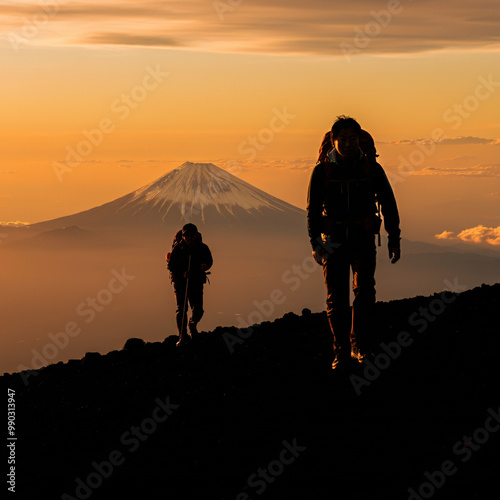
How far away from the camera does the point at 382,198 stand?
963 cm

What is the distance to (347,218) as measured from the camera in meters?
9.55

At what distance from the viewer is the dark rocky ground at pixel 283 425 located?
25.0 ft

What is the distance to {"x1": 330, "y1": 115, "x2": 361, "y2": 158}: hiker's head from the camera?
929 centimetres

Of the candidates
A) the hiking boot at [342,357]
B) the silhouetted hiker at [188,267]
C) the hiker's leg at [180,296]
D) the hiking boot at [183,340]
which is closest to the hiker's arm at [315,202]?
the hiking boot at [342,357]

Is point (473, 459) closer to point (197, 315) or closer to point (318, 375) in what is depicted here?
point (318, 375)

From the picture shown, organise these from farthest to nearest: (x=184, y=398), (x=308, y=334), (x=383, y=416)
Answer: (x=308, y=334), (x=184, y=398), (x=383, y=416)

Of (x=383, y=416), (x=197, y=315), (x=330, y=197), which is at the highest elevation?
(x=197, y=315)

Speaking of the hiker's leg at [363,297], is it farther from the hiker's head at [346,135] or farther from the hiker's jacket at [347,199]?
the hiker's head at [346,135]

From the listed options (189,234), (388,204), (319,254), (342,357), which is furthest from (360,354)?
(189,234)

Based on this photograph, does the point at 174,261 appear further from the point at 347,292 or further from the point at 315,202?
the point at 315,202

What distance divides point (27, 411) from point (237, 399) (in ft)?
12.5

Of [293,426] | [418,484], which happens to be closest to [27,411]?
[293,426]

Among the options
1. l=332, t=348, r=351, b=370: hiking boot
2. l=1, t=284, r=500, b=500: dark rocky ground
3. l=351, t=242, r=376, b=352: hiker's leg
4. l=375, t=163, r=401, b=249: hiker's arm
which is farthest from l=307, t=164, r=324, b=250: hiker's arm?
l=1, t=284, r=500, b=500: dark rocky ground

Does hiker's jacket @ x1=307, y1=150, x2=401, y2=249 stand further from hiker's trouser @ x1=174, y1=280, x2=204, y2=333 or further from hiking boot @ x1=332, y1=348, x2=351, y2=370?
hiker's trouser @ x1=174, y1=280, x2=204, y2=333
